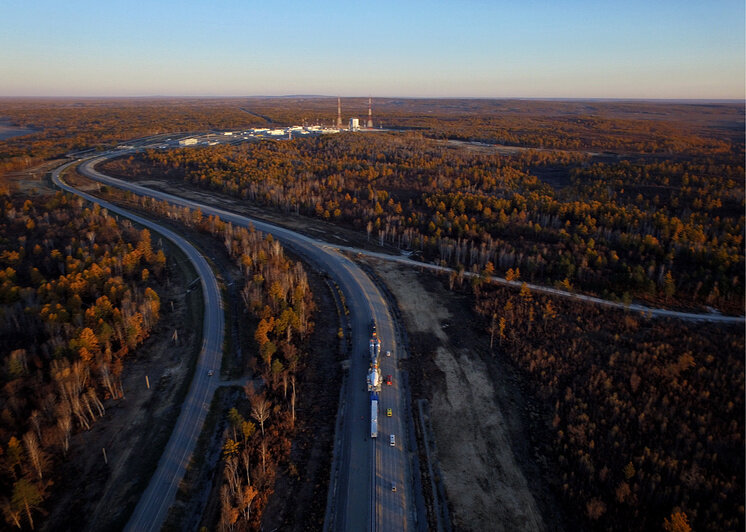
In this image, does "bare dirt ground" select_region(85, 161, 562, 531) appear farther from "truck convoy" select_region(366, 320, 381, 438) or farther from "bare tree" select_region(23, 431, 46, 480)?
"bare tree" select_region(23, 431, 46, 480)

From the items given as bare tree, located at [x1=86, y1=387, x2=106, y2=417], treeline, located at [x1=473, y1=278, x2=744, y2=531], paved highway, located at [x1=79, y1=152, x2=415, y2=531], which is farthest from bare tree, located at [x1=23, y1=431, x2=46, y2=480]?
treeline, located at [x1=473, y1=278, x2=744, y2=531]

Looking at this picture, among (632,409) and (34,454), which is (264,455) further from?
(632,409)

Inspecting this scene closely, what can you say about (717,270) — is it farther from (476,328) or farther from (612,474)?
(612,474)

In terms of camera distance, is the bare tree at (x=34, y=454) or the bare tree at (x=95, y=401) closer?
the bare tree at (x=34, y=454)

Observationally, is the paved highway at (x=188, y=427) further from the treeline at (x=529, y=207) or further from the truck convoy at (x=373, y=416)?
the treeline at (x=529, y=207)

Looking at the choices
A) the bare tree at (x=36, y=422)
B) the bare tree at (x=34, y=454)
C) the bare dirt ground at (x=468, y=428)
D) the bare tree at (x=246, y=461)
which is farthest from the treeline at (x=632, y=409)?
the bare tree at (x=36, y=422)

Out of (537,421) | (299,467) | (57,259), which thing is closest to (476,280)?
(537,421)
